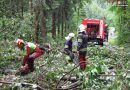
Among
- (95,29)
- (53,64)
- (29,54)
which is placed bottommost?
(95,29)

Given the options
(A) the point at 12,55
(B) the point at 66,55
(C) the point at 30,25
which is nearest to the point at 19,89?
(A) the point at 12,55

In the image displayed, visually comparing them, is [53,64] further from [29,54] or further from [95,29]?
[95,29]

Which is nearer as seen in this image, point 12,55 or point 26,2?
point 12,55

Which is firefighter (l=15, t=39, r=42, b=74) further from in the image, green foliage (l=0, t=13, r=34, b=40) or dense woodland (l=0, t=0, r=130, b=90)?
green foliage (l=0, t=13, r=34, b=40)

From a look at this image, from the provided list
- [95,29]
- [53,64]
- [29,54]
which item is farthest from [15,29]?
[95,29]

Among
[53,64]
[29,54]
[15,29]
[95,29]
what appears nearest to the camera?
[29,54]

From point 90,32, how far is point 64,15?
974 cm

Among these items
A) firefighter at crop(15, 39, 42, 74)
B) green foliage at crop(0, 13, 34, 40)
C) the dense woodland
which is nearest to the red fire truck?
the dense woodland

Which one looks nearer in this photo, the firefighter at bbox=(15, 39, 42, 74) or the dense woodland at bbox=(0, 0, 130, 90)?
the dense woodland at bbox=(0, 0, 130, 90)

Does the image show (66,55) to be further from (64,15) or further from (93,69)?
(64,15)

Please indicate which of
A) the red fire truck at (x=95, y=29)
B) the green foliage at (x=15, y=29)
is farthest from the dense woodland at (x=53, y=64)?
the red fire truck at (x=95, y=29)

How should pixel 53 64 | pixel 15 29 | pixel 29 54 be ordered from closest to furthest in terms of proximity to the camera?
pixel 29 54
pixel 53 64
pixel 15 29

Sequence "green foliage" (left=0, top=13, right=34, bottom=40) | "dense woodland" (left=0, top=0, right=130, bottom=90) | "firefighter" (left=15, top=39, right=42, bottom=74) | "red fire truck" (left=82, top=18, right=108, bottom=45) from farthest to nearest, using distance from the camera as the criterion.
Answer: "red fire truck" (left=82, top=18, right=108, bottom=45)
"green foliage" (left=0, top=13, right=34, bottom=40)
"firefighter" (left=15, top=39, right=42, bottom=74)
"dense woodland" (left=0, top=0, right=130, bottom=90)

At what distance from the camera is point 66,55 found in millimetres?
16172
